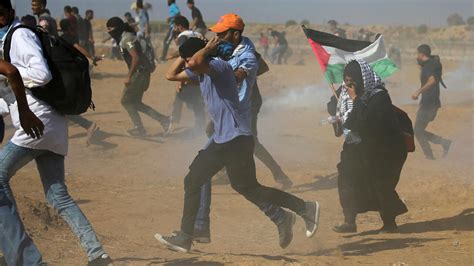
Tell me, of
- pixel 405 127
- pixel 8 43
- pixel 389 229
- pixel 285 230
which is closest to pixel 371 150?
pixel 405 127

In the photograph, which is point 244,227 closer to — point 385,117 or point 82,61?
point 385,117

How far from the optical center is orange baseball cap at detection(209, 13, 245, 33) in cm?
684

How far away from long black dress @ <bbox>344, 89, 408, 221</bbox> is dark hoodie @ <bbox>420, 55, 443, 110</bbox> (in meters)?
4.76

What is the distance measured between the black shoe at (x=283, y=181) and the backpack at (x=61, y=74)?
15.5 ft

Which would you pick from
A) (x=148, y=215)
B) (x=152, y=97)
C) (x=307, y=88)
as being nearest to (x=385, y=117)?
(x=148, y=215)

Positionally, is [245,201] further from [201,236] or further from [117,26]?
[117,26]

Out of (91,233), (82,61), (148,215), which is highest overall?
(82,61)

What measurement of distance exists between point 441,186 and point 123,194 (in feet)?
12.2

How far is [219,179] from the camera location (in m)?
10.2

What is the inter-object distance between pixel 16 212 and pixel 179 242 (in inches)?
64.2

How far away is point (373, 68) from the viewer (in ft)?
30.8

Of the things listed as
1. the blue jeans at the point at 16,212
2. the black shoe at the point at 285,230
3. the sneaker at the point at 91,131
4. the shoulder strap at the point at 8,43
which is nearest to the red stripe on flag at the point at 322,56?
the black shoe at the point at 285,230

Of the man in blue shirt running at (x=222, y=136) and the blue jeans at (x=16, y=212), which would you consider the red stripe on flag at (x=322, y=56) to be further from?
the blue jeans at (x=16, y=212)

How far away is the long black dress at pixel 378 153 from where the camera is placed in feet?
25.1
